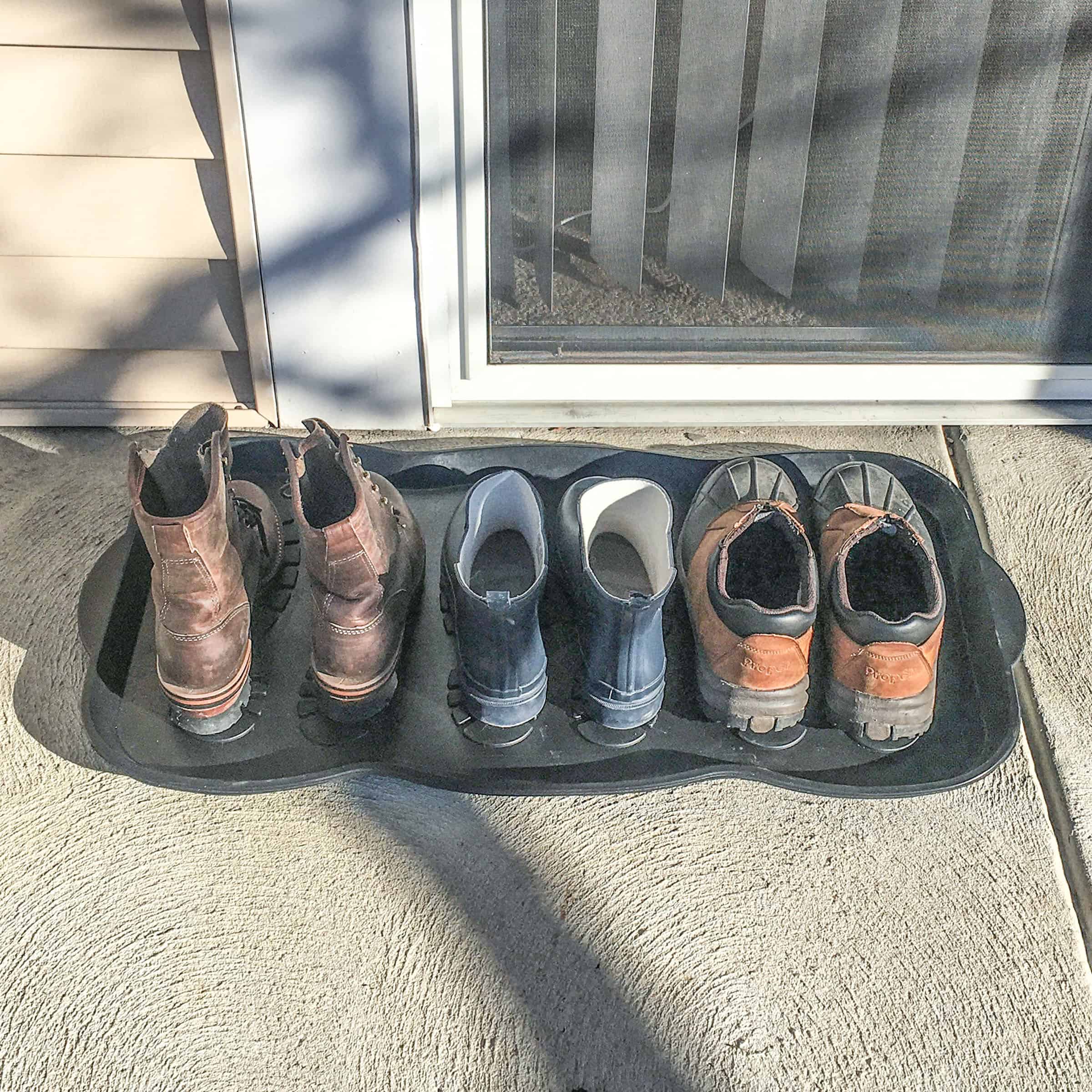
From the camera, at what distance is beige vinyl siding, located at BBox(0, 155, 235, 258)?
6.17ft

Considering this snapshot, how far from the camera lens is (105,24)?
5.70ft

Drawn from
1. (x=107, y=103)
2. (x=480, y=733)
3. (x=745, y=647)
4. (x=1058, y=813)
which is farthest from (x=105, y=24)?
(x=1058, y=813)

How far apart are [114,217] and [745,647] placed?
1.32m

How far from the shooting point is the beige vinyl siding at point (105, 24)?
5.65ft

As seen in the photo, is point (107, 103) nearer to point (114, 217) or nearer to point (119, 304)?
point (114, 217)

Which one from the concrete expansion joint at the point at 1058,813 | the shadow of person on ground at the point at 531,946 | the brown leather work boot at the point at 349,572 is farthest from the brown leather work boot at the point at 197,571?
the concrete expansion joint at the point at 1058,813

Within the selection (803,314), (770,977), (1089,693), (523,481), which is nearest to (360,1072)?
(770,977)

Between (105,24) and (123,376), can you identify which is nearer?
(105,24)

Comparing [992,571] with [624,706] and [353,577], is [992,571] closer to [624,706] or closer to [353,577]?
[624,706]

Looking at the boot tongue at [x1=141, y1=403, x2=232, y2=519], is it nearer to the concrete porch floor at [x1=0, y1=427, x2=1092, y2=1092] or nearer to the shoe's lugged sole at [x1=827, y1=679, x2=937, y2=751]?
the concrete porch floor at [x1=0, y1=427, x2=1092, y2=1092]

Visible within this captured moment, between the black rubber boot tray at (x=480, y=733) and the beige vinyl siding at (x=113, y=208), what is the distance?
1.79ft

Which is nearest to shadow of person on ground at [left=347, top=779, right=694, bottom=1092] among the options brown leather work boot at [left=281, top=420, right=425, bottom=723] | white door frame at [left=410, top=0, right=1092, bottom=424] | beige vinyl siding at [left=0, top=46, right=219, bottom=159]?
brown leather work boot at [left=281, top=420, right=425, bottom=723]

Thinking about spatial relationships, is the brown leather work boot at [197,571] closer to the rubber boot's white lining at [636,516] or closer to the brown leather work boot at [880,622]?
the rubber boot's white lining at [636,516]

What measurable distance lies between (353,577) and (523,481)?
33 cm
